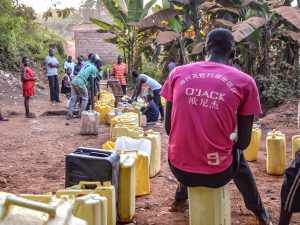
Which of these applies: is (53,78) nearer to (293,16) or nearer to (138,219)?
(293,16)

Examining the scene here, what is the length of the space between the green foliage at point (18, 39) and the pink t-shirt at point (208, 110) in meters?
→ 14.9

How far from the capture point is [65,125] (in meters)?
9.90

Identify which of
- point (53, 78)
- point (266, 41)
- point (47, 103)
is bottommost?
point (47, 103)

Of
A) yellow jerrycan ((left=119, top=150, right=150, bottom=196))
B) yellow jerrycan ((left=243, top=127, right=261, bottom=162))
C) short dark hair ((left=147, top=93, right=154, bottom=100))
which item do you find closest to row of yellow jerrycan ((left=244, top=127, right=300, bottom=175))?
yellow jerrycan ((left=243, top=127, right=261, bottom=162))

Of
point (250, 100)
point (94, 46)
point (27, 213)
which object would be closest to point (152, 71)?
point (94, 46)

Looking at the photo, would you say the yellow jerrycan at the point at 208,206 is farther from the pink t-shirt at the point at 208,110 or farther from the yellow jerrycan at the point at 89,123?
the yellow jerrycan at the point at 89,123

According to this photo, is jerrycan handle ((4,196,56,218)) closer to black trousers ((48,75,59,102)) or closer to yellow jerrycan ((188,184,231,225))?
yellow jerrycan ((188,184,231,225))

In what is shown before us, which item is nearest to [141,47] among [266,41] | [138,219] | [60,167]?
[266,41]

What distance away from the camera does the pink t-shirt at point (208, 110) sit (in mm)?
2859

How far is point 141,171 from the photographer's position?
14.8ft

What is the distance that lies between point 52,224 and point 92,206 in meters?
0.97

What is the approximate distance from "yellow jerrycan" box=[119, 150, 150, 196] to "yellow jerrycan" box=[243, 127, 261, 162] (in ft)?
7.15

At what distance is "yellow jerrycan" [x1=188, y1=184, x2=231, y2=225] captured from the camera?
3.04m

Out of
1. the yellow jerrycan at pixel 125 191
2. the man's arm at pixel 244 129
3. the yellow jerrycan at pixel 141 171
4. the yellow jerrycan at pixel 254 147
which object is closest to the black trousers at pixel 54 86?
the yellow jerrycan at pixel 254 147
